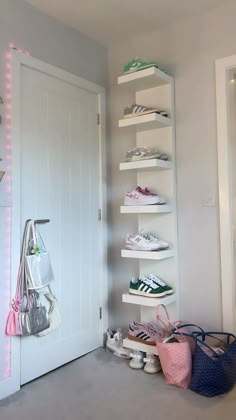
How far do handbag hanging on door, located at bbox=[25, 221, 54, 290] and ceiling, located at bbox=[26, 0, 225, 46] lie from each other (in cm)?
142

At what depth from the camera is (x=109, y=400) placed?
1974 mm

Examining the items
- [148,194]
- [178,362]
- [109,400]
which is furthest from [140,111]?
[109,400]

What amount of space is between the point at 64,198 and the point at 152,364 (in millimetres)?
1265

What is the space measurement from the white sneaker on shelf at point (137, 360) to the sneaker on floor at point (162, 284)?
46 centimetres

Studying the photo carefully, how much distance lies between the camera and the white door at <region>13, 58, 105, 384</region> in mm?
2264

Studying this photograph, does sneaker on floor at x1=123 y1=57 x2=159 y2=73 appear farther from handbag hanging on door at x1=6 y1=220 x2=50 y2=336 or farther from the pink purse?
the pink purse

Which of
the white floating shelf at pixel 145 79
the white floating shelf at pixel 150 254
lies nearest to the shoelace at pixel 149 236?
the white floating shelf at pixel 150 254

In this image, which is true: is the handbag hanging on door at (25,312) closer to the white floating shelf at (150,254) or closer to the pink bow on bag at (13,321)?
the pink bow on bag at (13,321)

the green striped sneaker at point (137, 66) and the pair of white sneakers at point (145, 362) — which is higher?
the green striped sneaker at point (137, 66)

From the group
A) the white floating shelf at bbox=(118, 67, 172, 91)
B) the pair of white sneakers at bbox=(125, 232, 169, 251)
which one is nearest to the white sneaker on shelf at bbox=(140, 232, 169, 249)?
the pair of white sneakers at bbox=(125, 232, 169, 251)

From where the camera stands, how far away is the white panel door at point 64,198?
2.27 m

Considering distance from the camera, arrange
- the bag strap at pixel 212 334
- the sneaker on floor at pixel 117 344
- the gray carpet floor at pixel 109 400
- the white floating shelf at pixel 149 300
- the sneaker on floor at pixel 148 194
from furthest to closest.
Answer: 1. the sneaker on floor at pixel 117 344
2. the sneaker on floor at pixel 148 194
3. the white floating shelf at pixel 149 300
4. the bag strap at pixel 212 334
5. the gray carpet floor at pixel 109 400

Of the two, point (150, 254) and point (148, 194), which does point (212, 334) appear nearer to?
point (150, 254)

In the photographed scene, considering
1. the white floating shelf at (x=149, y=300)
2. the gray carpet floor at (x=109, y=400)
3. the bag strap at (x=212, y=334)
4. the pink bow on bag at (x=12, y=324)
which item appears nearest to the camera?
the gray carpet floor at (x=109, y=400)
